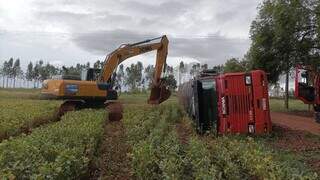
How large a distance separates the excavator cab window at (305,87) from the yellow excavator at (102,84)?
6726 millimetres

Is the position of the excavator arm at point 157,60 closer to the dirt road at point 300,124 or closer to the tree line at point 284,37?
the dirt road at point 300,124

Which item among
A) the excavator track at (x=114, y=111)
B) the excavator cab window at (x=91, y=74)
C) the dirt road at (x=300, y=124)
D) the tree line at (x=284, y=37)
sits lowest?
the dirt road at (x=300, y=124)

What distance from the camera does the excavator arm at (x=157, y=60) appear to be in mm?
29016

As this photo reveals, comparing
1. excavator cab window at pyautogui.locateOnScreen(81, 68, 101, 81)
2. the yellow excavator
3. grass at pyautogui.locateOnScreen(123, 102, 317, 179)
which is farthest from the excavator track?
grass at pyautogui.locateOnScreen(123, 102, 317, 179)

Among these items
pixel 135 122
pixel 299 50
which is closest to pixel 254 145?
pixel 135 122

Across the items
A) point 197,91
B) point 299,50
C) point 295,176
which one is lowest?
point 295,176

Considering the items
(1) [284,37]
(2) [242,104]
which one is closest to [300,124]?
(2) [242,104]

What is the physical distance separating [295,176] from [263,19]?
2895cm

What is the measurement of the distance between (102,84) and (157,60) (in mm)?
3380

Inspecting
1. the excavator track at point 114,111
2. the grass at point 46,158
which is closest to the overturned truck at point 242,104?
the grass at point 46,158

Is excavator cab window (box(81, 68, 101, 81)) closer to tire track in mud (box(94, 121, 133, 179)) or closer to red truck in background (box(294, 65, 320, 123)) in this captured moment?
red truck in background (box(294, 65, 320, 123))

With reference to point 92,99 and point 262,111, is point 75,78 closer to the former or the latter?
point 92,99

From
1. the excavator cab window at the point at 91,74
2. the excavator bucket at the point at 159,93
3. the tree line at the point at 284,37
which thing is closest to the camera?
the excavator bucket at the point at 159,93

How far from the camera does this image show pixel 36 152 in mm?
10922
